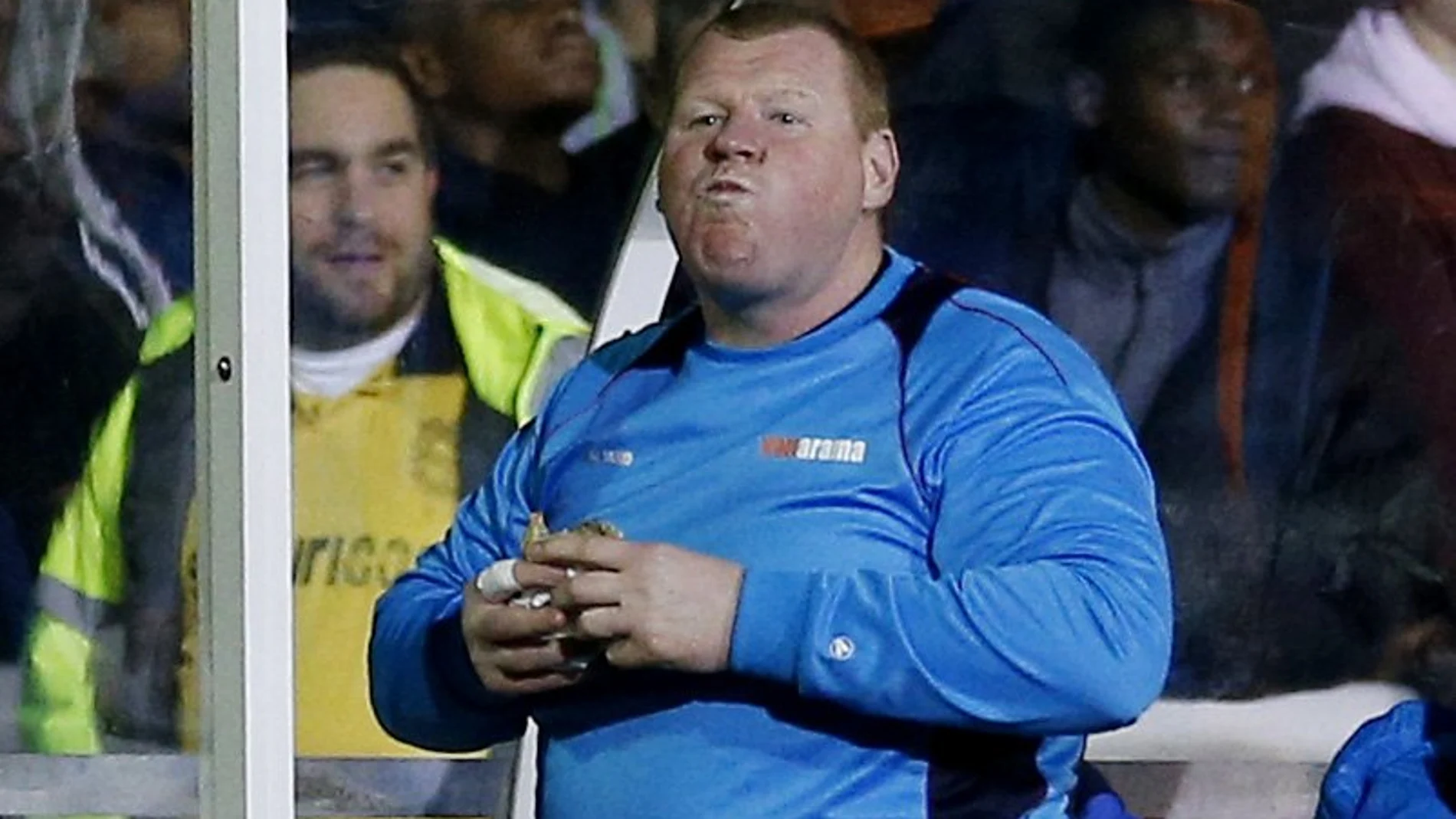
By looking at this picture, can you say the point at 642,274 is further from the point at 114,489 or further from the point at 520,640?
the point at 520,640

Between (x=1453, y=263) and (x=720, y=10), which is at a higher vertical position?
(x=720, y=10)

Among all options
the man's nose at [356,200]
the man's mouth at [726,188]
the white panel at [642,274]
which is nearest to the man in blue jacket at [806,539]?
the man's mouth at [726,188]

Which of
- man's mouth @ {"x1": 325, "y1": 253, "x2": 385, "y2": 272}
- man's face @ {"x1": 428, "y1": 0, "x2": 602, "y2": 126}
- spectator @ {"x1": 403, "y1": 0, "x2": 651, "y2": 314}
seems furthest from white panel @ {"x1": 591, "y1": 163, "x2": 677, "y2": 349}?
man's mouth @ {"x1": 325, "y1": 253, "x2": 385, "y2": 272}

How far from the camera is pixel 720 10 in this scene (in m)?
2.60

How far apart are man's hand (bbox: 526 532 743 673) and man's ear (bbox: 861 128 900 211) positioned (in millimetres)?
357

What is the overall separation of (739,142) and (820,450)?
26 centimetres

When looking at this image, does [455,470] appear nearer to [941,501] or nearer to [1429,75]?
[941,501]

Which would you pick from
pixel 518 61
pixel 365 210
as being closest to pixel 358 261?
pixel 365 210

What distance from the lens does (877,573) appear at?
1923 millimetres

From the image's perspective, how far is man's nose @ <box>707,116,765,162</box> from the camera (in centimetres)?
206

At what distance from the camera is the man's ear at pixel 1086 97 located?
257 cm

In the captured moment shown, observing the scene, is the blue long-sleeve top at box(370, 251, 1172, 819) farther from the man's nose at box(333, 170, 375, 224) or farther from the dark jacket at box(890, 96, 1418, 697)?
the man's nose at box(333, 170, 375, 224)

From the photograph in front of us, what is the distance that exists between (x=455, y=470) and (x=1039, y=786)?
0.83 meters

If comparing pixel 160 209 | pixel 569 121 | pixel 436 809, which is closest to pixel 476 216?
pixel 569 121
